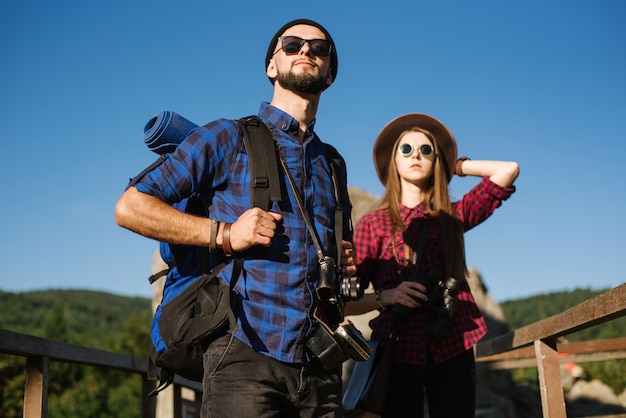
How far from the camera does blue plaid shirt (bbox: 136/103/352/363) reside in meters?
2.13

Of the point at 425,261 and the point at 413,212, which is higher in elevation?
the point at 413,212

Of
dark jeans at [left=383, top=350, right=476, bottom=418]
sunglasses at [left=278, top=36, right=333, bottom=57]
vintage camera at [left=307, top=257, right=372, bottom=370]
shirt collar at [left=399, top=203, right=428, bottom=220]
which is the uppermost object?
sunglasses at [left=278, top=36, right=333, bottom=57]

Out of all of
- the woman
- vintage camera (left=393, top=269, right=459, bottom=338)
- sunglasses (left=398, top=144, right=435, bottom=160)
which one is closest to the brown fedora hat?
the woman

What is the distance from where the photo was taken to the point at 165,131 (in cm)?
251

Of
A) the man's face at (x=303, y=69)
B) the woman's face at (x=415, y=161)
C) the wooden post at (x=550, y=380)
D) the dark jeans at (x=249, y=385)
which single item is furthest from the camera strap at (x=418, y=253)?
the dark jeans at (x=249, y=385)

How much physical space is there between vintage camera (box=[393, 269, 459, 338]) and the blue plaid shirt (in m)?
1.00

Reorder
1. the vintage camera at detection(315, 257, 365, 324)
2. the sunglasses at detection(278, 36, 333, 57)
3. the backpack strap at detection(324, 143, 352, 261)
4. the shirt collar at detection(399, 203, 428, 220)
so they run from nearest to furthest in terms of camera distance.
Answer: the vintage camera at detection(315, 257, 365, 324), the backpack strap at detection(324, 143, 352, 261), the sunglasses at detection(278, 36, 333, 57), the shirt collar at detection(399, 203, 428, 220)

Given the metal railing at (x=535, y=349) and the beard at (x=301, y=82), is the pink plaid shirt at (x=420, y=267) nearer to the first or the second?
the metal railing at (x=535, y=349)

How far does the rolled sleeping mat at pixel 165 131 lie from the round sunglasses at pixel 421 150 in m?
1.54

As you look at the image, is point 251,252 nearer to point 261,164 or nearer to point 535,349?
point 261,164

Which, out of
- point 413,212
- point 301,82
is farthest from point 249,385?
point 413,212

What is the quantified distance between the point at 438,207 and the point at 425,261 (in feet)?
1.08

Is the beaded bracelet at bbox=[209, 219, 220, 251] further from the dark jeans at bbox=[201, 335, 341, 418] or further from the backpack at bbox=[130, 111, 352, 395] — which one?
the dark jeans at bbox=[201, 335, 341, 418]

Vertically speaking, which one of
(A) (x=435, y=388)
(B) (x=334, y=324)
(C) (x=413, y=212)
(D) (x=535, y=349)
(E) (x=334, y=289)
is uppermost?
(C) (x=413, y=212)
